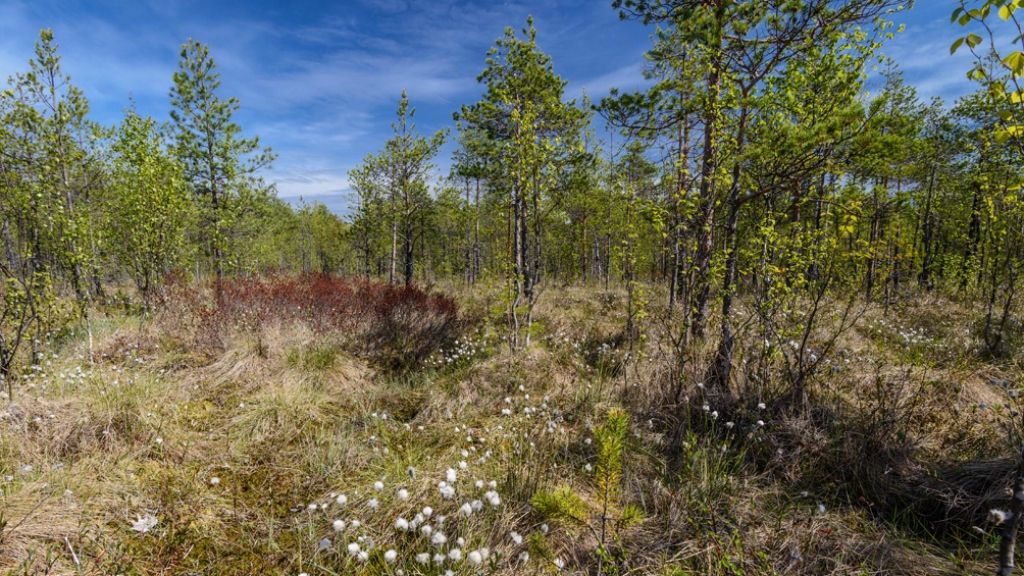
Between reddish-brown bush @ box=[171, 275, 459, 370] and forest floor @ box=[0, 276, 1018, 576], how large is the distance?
148 centimetres

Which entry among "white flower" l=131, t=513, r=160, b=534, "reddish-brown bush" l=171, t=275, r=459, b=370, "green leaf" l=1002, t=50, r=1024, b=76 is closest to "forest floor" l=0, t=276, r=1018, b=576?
"white flower" l=131, t=513, r=160, b=534

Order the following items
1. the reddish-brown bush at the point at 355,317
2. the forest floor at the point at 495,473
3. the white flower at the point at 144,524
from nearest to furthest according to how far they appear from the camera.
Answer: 1. the forest floor at the point at 495,473
2. the white flower at the point at 144,524
3. the reddish-brown bush at the point at 355,317

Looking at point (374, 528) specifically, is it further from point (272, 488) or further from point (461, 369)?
point (461, 369)

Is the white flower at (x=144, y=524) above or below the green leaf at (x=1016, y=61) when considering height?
below

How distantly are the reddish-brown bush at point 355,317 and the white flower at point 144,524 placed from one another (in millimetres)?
4164

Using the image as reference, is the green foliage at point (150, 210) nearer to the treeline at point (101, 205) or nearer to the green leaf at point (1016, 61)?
the treeline at point (101, 205)

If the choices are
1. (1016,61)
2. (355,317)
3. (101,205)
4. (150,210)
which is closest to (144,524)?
(1016,61)

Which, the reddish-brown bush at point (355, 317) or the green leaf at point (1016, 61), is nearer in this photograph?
the green leaf at point (1016, 61)

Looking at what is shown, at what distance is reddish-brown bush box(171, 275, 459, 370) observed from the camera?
7.19 meters

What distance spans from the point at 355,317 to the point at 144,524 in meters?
5.57

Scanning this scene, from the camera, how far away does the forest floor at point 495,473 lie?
2328 millimetres

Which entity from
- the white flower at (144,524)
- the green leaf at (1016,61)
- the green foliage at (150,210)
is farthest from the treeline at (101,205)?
the green leaf at (1016,61)

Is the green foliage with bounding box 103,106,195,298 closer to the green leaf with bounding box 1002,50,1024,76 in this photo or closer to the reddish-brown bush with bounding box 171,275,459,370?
the reddish-brown bush with bounding box 171,275,459,370

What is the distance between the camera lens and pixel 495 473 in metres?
3.27
